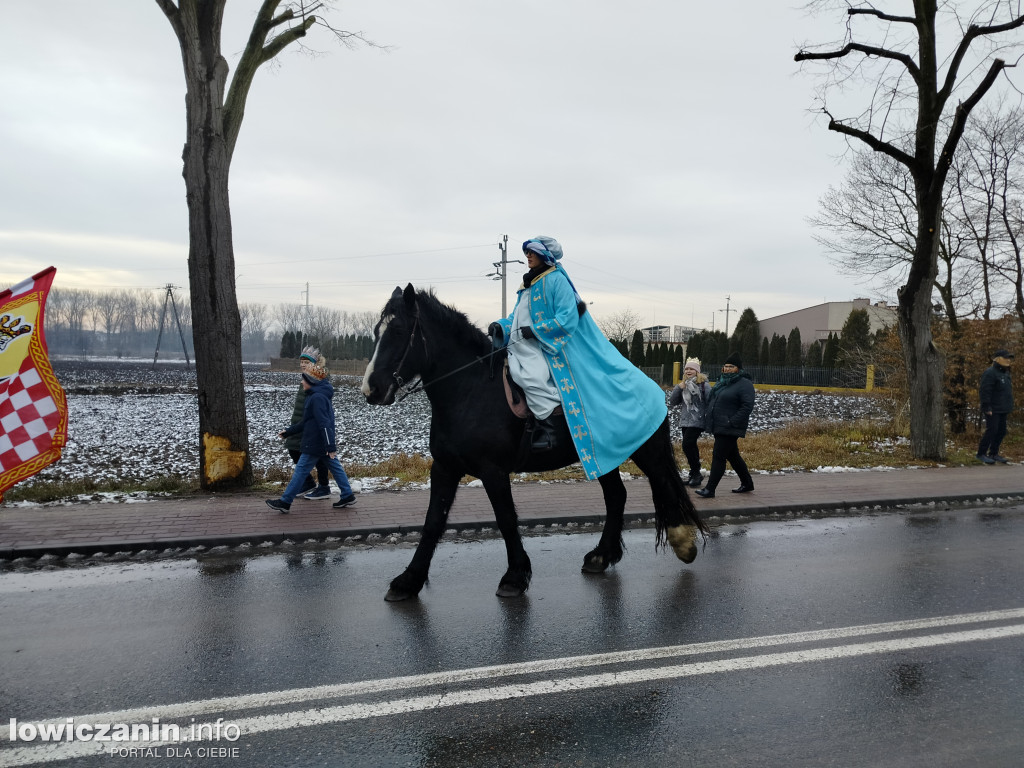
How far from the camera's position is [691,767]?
285 centimetres

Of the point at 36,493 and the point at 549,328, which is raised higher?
the point at 549,328

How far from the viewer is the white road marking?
10.4 feet

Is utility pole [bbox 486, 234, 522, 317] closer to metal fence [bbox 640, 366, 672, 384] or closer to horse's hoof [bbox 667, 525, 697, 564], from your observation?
metal fence [bbox 640, 366, 672, 384]

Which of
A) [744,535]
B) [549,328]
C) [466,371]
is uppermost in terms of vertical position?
[549,328]

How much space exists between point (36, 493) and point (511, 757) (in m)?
7.74

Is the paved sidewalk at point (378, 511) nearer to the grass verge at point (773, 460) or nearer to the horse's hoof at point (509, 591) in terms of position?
the grass verge at point (773, 460)

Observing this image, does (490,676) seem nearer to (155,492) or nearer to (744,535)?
(744,535)

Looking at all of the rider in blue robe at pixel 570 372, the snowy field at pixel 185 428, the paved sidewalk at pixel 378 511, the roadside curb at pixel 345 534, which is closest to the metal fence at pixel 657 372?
the snowy field at pixel 185 428

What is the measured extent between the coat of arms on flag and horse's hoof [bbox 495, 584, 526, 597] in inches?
161

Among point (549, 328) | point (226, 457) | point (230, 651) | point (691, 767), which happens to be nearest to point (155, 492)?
point (226, 457)

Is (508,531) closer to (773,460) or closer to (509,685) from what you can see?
(509,685)

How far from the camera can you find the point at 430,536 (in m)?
4.99

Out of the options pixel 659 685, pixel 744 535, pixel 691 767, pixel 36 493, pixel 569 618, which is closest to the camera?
pixel 691 767

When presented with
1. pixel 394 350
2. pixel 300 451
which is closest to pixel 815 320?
pixel 300 451
